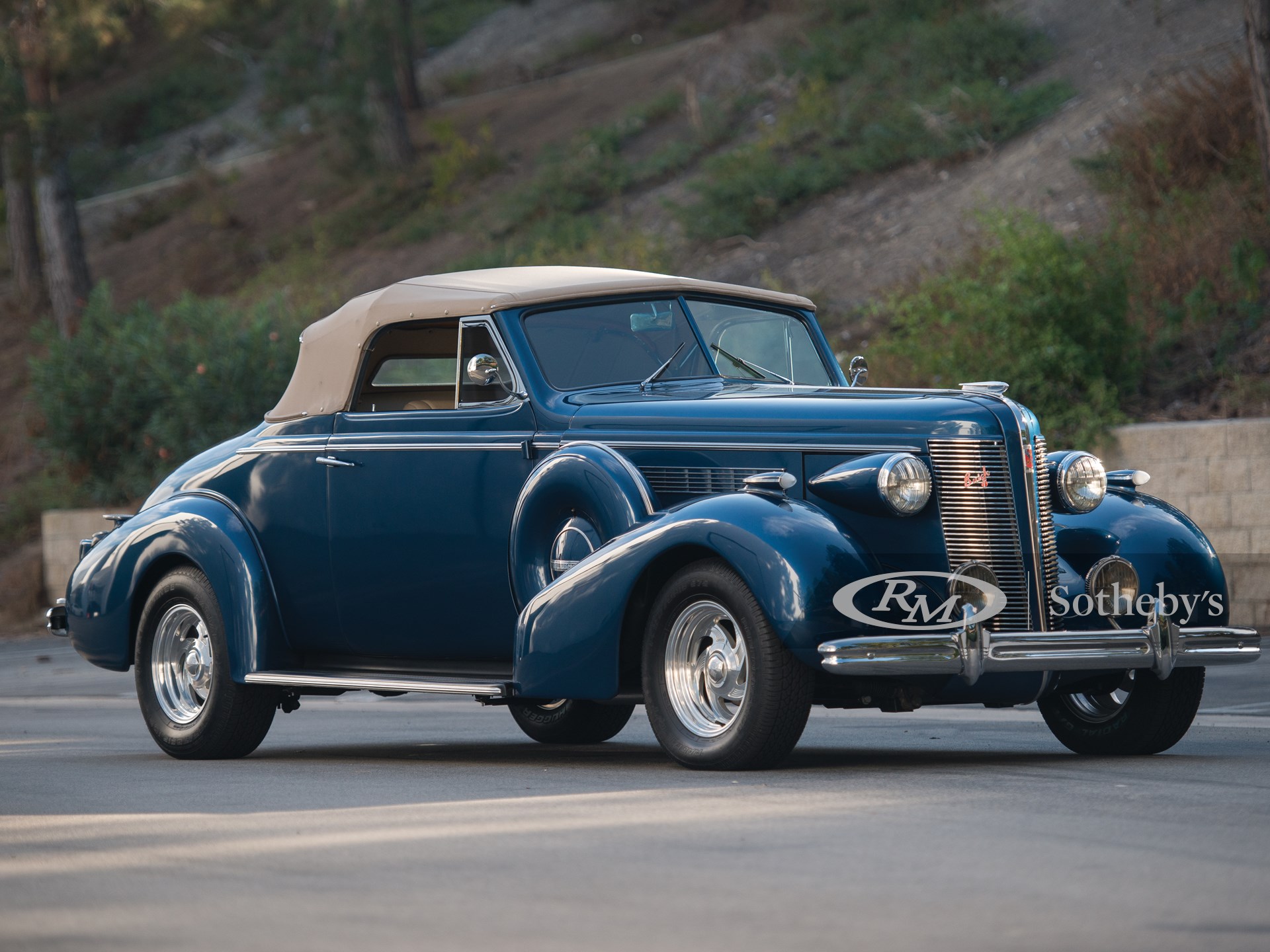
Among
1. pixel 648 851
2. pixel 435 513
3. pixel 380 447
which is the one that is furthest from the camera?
pixel 380 447

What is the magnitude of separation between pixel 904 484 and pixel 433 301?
285cm

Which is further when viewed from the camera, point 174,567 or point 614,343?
point 174,567

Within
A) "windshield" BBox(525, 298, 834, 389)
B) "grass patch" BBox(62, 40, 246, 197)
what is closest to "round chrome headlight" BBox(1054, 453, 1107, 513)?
"windshield" BBox(525, 298, 834, 389)

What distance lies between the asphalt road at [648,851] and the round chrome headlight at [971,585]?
2.29 feet

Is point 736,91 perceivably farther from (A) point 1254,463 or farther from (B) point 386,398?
(B) point 386,398

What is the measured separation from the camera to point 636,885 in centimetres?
484

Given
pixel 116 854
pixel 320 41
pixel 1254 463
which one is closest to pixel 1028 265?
pixel 1254 463

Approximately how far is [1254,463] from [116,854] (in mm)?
10896

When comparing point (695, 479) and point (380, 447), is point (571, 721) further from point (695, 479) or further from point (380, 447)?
point (695, 479)

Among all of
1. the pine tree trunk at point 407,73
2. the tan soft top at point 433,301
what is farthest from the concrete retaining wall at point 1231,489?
the pine tree trunk at point 407,73

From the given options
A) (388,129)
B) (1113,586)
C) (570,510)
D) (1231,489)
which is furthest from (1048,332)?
(388,129)

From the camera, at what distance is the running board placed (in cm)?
767

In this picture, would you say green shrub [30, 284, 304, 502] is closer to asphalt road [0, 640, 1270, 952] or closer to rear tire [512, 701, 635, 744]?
rear tire [512, 701, 635, 744]

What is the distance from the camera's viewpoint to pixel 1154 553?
25.5ft
